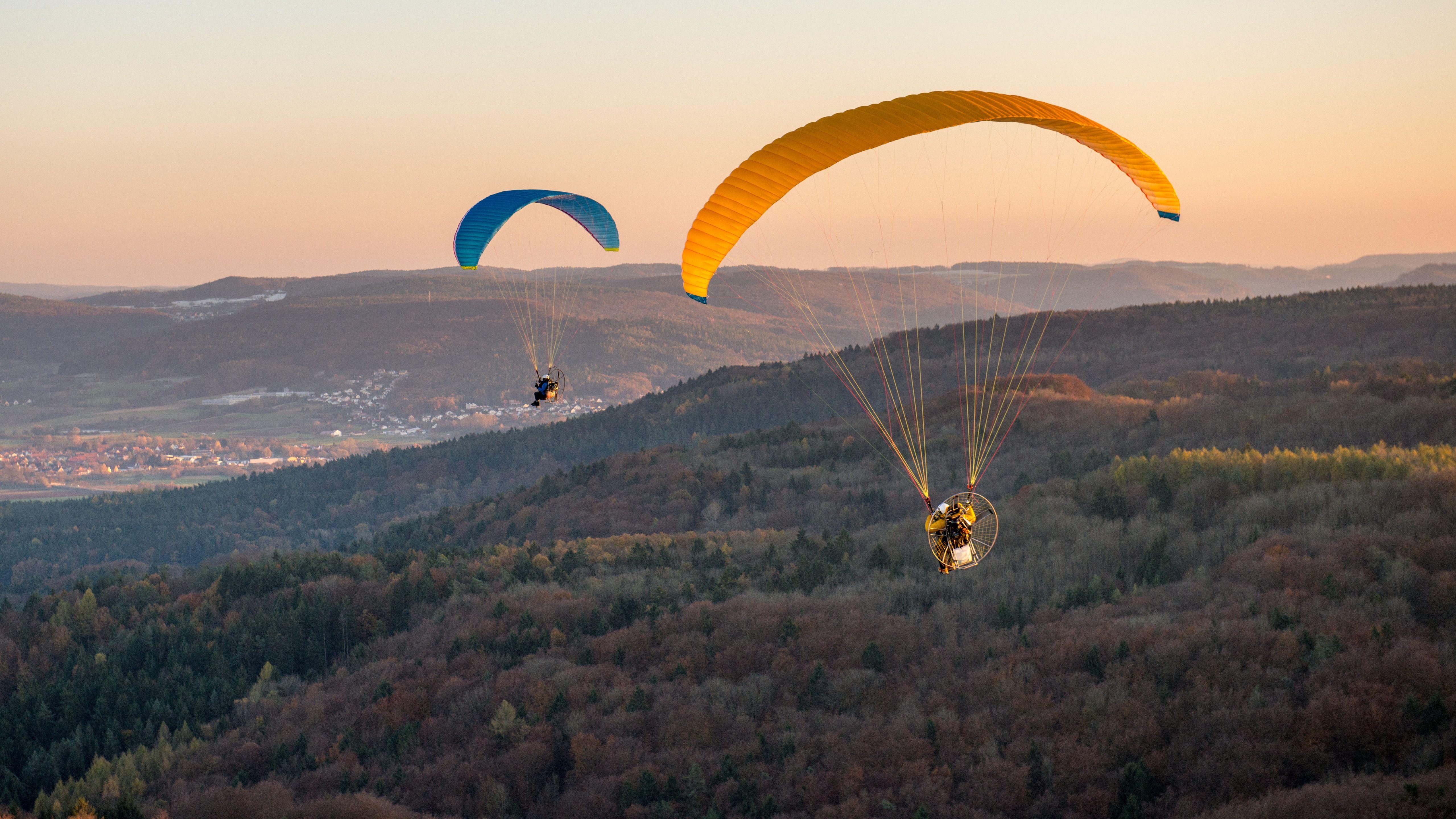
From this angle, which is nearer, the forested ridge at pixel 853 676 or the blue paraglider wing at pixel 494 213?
the forested ridge at pixel 853 676

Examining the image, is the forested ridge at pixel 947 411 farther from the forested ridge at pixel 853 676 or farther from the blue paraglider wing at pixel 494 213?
the blue paraglider wing at pixel 494 213

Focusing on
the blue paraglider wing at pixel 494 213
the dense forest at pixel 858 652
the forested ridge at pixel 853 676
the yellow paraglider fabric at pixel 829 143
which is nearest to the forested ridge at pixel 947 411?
the dense forest at pixel 858 652

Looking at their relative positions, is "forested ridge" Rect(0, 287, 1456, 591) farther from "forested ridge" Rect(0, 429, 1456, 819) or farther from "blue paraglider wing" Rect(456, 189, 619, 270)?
"blue paraglider wing" Rect(456, 189, 619, 270)

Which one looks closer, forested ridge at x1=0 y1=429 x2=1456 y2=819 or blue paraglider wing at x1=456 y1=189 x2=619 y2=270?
forested ridge at x1=0 y1=429 x2=1456 y2=819

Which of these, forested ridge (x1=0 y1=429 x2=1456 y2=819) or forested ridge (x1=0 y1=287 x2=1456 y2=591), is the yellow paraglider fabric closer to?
forested ridge (x1=0 y1=429 x2=1456 y2=819)

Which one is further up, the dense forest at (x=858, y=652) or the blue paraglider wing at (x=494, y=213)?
the blue paraglider wing at (x=494, y=213)

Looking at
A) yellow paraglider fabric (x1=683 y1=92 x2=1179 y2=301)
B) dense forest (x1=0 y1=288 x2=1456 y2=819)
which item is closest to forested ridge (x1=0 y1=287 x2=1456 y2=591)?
dense forest (x1=0 y1=288 x2=1456 y2=819)

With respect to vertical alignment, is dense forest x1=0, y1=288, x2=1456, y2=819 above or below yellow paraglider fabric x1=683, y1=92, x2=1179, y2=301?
below
